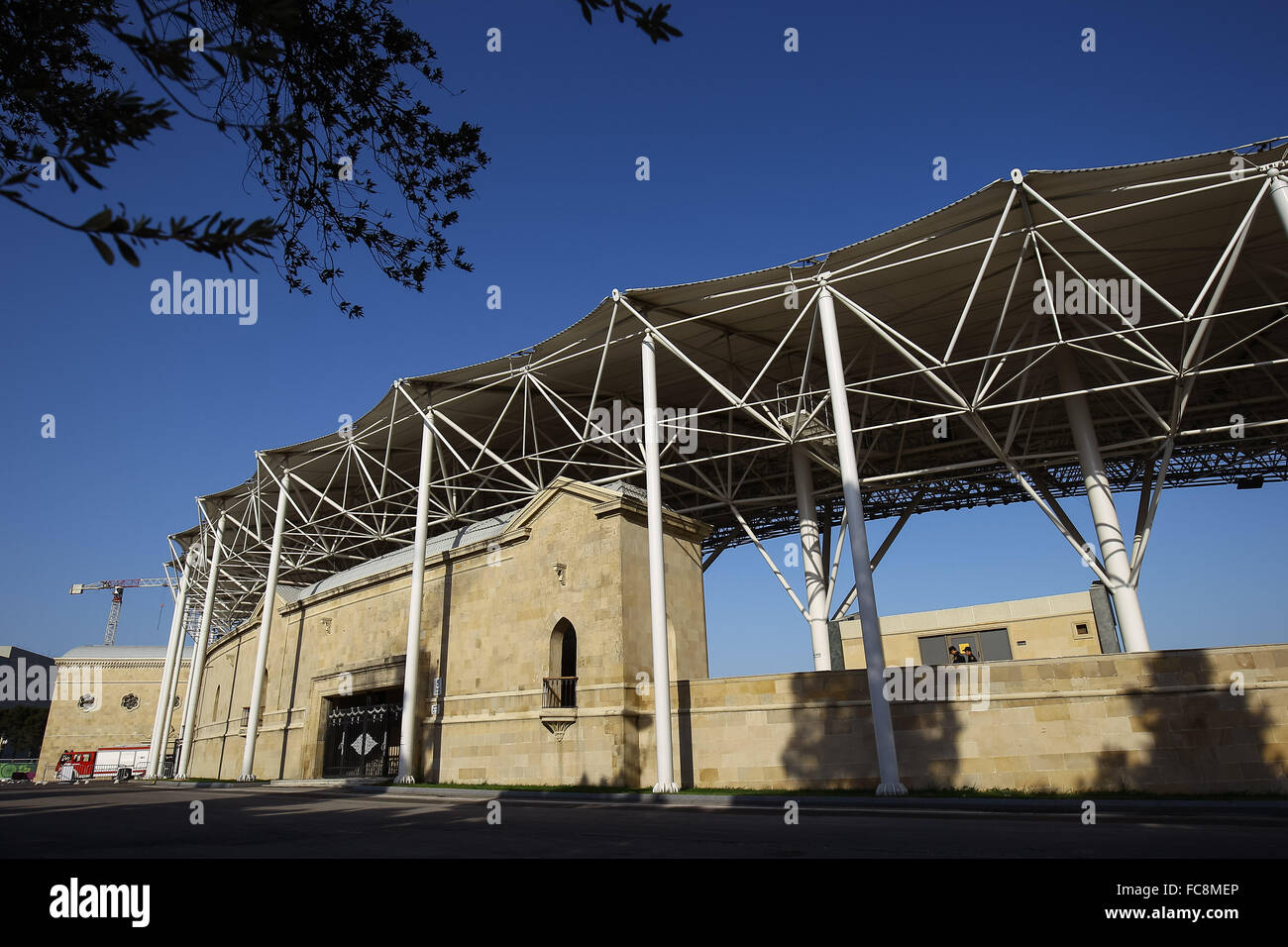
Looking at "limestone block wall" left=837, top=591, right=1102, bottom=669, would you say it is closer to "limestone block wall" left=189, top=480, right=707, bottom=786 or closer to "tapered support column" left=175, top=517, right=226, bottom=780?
"limestone block wall" left=189, top=480, right=707, bottom=786

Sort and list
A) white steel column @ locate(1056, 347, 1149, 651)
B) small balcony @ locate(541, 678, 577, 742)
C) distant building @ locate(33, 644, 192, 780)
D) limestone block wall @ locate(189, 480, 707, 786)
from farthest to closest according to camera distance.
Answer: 1. distant building @ locate(33, 644, 192, 780)
2. small balcony @ locate(541, 678, 577, 742)
3. limestone block wall @ locate(189, 480, 707, 786)
4. white steel column @ locate(1056, 347, 1149, 651)

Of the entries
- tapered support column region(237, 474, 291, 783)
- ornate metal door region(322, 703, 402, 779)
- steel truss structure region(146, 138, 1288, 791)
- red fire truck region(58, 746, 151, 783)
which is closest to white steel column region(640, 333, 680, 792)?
steel truss structure region(146, 138, 1288, 791)

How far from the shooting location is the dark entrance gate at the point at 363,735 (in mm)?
26594

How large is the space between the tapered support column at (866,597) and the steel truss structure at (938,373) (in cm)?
7

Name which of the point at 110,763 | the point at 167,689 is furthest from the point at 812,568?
the point at 110,763

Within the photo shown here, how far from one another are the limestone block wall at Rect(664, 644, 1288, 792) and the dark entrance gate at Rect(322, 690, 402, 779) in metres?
12.7

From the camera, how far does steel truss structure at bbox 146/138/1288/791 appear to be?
17094 mm

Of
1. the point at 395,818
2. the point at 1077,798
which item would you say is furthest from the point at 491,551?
the point at 1077,798

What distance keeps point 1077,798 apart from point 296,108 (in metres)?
14.3

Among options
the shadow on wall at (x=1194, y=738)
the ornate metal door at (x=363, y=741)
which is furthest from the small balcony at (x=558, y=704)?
the shadow on wall at (x=1194, y=738)
